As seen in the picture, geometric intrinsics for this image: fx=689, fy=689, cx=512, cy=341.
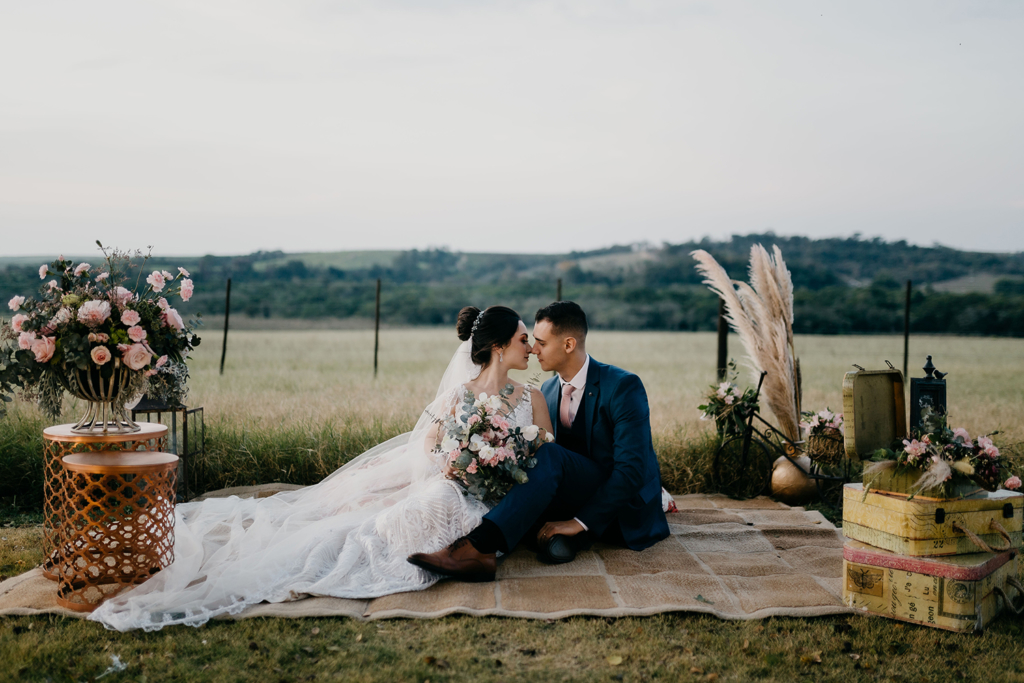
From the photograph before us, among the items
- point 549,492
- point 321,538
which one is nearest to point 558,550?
point 549,492

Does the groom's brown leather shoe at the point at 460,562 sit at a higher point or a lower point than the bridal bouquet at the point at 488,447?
lower

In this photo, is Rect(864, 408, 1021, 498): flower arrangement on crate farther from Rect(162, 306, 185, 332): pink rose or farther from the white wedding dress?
Rect(162, 306, 185, 332): pink rose

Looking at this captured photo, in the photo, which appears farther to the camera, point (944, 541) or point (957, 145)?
point (957, 145)

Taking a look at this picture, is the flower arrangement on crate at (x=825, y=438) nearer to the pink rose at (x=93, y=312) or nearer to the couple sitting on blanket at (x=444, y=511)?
the couple sitting on blanket at (x=444, y=511)

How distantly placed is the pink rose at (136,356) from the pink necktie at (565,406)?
2450mm

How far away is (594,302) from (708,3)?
2615cm

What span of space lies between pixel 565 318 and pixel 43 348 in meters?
2.78

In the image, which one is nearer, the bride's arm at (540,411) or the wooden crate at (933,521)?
the wooden crate at (933,521)

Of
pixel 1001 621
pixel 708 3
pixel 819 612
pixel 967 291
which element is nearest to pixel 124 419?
pixel 819 612

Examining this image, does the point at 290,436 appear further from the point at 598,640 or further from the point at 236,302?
the point at 236,302

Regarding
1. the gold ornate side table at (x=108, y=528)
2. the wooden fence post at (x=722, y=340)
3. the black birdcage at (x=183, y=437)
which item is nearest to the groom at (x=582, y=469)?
the gold ornate side table at (x=108, y=528)

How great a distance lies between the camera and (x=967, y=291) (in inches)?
1190

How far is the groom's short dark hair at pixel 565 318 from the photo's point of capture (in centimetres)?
432

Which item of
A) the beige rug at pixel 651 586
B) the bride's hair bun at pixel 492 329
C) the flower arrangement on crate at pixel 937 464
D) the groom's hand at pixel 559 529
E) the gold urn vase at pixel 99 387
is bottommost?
the beige rug at pixel 651 586
